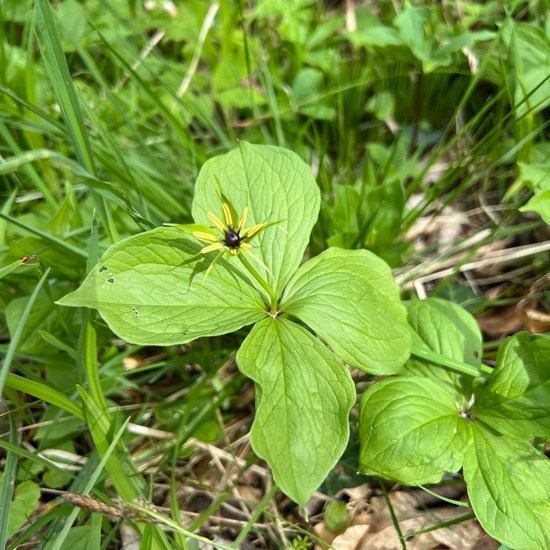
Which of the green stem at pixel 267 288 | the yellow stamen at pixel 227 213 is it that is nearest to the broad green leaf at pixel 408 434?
the green stem at pixel 267 288

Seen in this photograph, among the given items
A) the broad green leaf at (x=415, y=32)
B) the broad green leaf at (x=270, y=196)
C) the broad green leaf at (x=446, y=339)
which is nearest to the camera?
the broad green leaf at (x=270, y=196)

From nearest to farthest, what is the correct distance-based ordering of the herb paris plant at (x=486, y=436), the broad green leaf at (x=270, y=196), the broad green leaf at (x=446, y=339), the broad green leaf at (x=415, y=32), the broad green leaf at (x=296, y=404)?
the broad green leaf at (x=296, y=404), the herb paris plant at (x=486, y=436), the broad green leaf at (x=270, y=196), the broad green leaf at (x=446, y=339), the broad green leaf at (x=415, y=32)

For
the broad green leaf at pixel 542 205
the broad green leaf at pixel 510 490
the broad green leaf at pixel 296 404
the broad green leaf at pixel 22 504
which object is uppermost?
the broad green leaf at pixel 542 205

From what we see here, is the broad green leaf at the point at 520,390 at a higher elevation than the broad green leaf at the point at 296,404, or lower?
lower

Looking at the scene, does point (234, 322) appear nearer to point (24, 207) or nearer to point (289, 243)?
point (289, 243)

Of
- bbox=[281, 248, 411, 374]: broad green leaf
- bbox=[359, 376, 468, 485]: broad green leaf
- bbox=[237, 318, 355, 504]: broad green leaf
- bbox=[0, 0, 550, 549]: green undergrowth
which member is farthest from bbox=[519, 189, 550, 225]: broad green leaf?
bbox=[237, 318, 355, 504]: broad green leaf

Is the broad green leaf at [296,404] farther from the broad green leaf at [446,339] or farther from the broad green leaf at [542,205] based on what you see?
the broad green leaf at [542,205]

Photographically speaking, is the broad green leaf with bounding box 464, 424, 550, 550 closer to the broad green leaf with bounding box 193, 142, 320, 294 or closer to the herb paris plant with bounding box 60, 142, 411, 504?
the herb paris plant with bounding box 60, 142, 411, 504

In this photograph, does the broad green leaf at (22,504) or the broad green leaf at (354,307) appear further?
the broad green leaf at (22,504)
